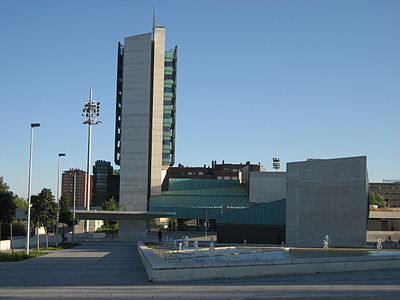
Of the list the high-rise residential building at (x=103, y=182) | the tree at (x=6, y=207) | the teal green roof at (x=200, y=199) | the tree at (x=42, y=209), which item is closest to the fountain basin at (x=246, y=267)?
the tree at (x=6, y=207)

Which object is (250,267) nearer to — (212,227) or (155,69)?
(212,227)

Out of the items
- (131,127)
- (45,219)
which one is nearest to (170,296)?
(45,219)

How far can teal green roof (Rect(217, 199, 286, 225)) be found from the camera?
63.9 m

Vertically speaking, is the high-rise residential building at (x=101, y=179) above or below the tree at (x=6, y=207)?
above

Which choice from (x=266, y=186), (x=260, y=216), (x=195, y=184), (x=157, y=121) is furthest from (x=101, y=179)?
(x=260, y=216)

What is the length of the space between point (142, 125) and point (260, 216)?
51.7 metres

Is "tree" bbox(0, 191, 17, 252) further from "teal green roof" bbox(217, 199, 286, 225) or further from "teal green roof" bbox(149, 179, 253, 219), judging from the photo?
"teal green roof" bbox(149, 179, 253, 219)

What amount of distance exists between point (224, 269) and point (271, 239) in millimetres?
41375

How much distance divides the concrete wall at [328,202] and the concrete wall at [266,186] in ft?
110

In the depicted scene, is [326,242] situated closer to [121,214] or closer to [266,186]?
[121,214]

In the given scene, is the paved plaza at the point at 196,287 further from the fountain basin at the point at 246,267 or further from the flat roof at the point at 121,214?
the flat roof at the point at 121,214

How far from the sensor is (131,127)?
111 meters

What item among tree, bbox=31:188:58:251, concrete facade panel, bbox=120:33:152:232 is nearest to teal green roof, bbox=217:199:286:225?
tree, bbox=31:188:58:251

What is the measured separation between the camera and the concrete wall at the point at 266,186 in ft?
316
